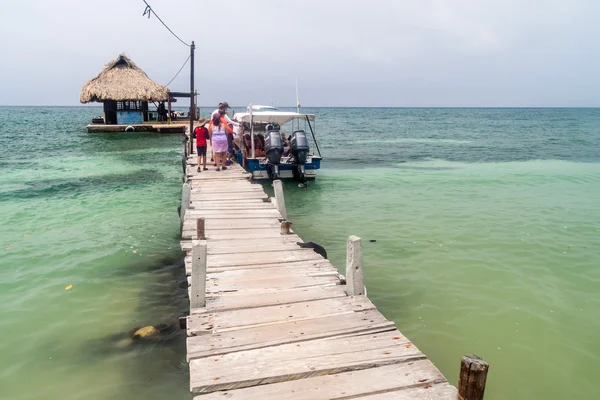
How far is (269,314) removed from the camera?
4.91 meters

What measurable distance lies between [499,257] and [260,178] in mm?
9784

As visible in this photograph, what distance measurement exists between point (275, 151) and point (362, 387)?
12822 mm

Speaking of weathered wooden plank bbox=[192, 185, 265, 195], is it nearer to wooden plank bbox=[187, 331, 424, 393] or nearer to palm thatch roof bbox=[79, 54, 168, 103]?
wooden plank bbox=[187, 331, 424, 393]

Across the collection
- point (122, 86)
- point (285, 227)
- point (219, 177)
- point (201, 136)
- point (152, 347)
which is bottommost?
point (152, 347)

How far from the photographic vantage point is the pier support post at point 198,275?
4973 millimetres

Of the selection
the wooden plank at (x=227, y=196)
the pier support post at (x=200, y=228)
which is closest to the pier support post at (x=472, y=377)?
the pier support post at (x=200, y=228)

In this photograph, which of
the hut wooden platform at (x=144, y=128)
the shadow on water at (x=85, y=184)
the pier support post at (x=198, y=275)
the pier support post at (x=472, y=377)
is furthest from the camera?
the hut wooden platform at (x=144, y=128)

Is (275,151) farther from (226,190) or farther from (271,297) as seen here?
(271,297)

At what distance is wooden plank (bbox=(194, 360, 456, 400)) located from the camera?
139 inches

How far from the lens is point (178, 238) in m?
10.5

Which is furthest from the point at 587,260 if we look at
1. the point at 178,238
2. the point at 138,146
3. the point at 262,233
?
the point at 138,146

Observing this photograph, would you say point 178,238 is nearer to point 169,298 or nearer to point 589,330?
point 169,298

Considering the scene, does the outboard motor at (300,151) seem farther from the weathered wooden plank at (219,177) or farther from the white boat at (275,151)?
the weathered wooden plank at (219,177)

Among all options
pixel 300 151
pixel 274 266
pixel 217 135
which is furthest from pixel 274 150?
pixel 274 266
